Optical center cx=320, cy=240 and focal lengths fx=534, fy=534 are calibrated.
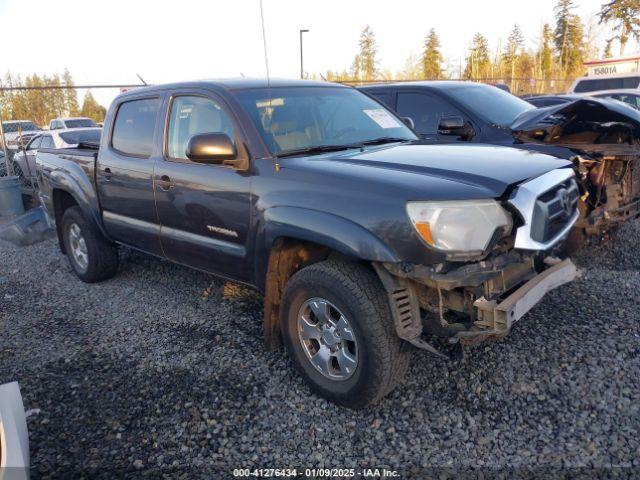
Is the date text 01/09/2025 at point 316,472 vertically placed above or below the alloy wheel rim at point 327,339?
below

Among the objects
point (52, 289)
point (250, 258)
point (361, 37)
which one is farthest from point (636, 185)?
point (361, 37)

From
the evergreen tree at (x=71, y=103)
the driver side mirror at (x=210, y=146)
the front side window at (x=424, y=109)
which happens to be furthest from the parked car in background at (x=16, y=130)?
the driver side mirror at (x=210, y=146)

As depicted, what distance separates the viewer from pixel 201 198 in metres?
Answer: 3.69

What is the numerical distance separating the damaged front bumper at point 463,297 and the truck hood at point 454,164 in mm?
401

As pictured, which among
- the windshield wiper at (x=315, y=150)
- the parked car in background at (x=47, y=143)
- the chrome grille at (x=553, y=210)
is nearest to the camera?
the chrome grille at (x=553, y=210)

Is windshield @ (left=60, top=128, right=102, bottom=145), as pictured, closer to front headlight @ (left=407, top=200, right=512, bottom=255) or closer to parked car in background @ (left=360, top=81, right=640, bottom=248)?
parked car in background @ (left=360, top=81, right=640, bottom=248)

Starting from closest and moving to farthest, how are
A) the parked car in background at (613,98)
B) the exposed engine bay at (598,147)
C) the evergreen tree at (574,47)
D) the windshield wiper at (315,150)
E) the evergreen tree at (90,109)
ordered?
1. the windshield wiper at (315,150)
2. the exposed engine bay at (598,147)
3. the parked car in background at (613,98)
4. the evergreen tree at (90,109)
5. the evergreen tree at (574,47)

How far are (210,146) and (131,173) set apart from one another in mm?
1391

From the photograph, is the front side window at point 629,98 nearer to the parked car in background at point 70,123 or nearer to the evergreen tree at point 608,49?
the parked car in background at point 70,123

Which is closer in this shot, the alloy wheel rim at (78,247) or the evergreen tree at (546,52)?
the alloy wheel rim at (78,247)

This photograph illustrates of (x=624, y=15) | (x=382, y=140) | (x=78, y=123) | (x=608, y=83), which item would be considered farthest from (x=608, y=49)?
(x=382, y=140)

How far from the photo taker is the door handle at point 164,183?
13.0ft

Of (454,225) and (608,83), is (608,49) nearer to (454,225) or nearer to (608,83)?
(608,83)

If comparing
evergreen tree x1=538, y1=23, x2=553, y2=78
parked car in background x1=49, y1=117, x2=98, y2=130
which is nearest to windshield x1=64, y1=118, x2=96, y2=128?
parked car in background x1=49, y1=117, x2=98, y2=130
